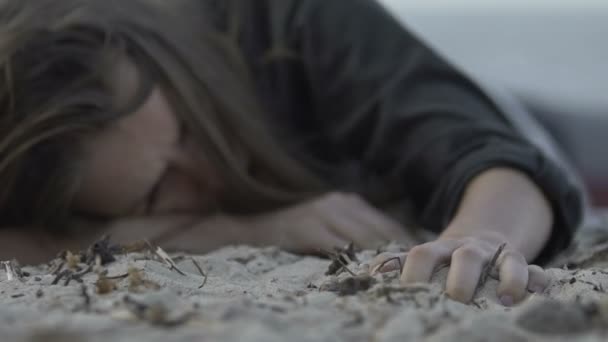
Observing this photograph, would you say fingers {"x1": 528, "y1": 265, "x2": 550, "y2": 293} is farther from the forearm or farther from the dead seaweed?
the dead seaweed

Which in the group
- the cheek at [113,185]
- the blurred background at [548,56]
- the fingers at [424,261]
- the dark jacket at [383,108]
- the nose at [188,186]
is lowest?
the fingers at [424,261]

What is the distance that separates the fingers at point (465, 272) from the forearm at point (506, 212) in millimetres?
178

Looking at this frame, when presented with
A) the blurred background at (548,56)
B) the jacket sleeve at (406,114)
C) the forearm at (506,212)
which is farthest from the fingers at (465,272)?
the blurred background at (548,56)

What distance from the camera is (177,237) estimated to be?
1.50 metres

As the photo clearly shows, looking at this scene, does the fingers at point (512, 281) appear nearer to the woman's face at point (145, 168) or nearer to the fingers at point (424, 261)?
the fingers at point (424, 261)

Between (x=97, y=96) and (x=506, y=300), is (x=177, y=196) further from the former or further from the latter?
(x=506, y=300)

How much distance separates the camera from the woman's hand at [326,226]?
1428mm

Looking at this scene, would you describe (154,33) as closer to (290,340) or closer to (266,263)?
(266,263)

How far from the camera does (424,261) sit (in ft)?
2.85

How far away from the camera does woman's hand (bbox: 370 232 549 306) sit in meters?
0.84

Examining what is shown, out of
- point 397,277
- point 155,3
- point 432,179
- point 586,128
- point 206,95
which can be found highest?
point 586,128

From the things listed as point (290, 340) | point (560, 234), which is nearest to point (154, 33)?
point (560, 234)

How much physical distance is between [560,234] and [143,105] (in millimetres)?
700

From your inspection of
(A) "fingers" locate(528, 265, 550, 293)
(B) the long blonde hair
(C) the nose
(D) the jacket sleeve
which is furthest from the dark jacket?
(A) "fingers" locate(528, 265, 550, 293)
